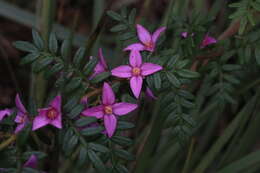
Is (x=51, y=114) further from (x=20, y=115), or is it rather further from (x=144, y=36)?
(x=144, y=36)

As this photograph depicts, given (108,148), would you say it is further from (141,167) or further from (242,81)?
(242,81)

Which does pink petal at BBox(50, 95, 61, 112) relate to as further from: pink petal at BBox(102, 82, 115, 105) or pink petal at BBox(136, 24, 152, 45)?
pink petal at BBox(136, 24, 152, 45)

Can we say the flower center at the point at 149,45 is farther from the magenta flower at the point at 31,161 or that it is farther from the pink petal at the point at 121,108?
the magenta flower at the point at 31,161

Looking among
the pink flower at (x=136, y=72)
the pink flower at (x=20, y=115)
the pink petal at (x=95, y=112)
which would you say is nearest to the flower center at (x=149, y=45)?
the pink flower at (x=136, y=72)

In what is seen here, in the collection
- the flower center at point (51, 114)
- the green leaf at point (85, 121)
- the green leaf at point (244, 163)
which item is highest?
the flower center at point (51, 114)

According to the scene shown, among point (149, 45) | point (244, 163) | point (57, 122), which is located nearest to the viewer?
point (57, 122)

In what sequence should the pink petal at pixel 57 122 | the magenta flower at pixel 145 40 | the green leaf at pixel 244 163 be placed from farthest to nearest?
the green leaf at pixel 244 163 < the magenta flower at pixel 145 40 < the pink petal at pixel 57 122

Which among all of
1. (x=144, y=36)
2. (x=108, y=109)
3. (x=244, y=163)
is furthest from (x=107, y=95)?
(x=244, y=163)
